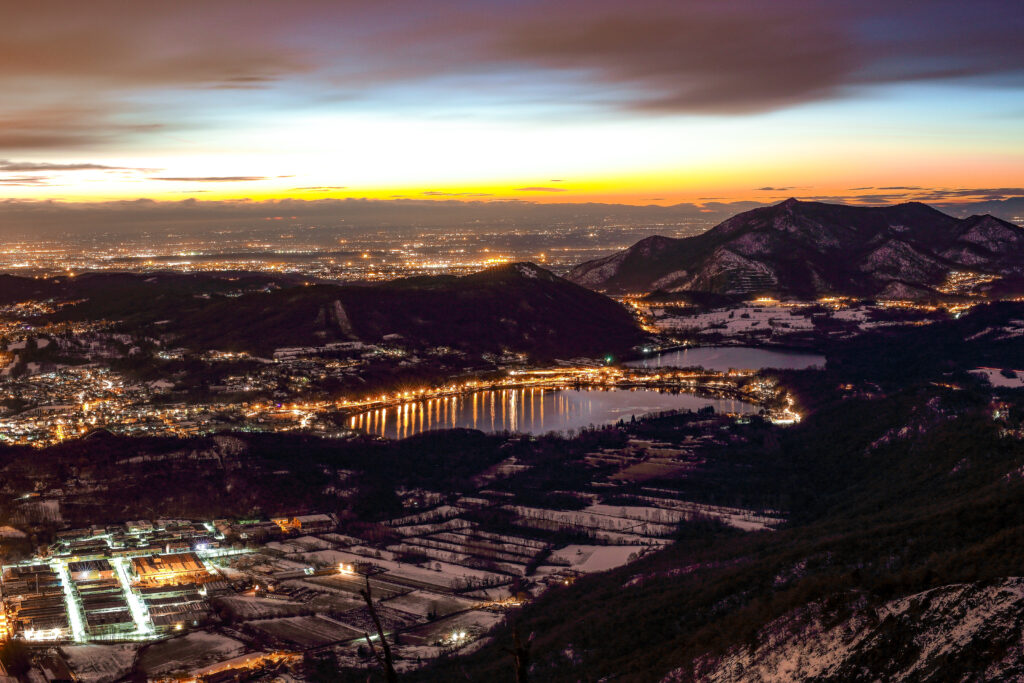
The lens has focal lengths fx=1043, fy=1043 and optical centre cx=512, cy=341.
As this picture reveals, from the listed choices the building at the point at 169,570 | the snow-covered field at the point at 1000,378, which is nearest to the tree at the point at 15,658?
the building at the point at 169,570

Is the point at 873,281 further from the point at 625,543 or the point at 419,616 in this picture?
the point at 419,616

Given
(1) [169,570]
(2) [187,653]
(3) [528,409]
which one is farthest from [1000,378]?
(2) [187,653]

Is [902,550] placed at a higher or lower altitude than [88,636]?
higher

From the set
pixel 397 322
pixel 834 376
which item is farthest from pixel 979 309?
pixel 397 322

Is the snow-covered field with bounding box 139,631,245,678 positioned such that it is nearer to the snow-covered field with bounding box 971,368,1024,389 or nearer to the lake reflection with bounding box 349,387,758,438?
the lake reflection with bounding box 349,387,758,438

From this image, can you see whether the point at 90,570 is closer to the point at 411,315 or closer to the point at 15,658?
the point at 15,658
